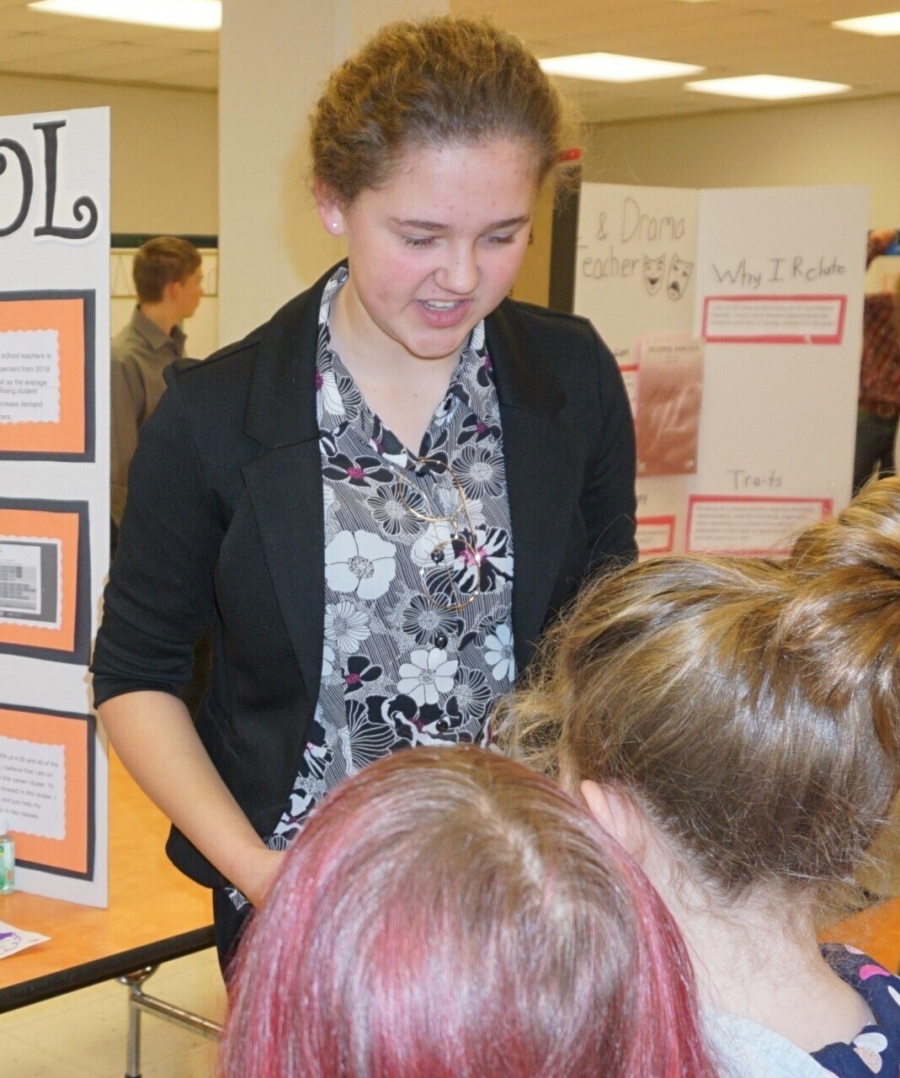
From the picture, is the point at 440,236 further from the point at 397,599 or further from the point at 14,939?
the point at 14,939

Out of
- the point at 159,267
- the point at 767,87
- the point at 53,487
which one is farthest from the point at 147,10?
the point at 53,487

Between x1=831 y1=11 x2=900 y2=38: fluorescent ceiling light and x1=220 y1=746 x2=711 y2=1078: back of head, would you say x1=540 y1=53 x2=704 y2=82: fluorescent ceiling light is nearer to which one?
x1=831 y1=11 x2=900 y2=38: fluorescent ceiling light

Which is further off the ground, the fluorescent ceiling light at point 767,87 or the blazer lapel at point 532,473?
the fluorescent ceiling light at point 767,87

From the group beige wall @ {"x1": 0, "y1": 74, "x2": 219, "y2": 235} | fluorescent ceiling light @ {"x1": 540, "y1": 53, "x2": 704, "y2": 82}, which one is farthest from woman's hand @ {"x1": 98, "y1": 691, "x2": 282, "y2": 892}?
beige wall @ {"x1": 0, "y1": 74, "x2": 219, "y2": 235}

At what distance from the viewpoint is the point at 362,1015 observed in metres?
0.62

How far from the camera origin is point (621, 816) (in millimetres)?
1002

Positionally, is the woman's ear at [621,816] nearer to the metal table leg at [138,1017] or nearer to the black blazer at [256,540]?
the black blazer at [256,540]

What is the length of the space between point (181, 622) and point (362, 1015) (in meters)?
0.76

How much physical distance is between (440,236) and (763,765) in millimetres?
536

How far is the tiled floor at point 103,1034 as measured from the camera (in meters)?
2.72

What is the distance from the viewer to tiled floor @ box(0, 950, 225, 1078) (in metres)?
2.72

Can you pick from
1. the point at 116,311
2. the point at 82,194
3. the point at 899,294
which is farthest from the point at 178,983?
the point at 899,294

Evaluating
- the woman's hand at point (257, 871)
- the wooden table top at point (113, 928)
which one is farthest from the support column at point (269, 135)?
the woman's hand at point (257, 871)

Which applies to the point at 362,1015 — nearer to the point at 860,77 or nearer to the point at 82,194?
the point at 82,194
